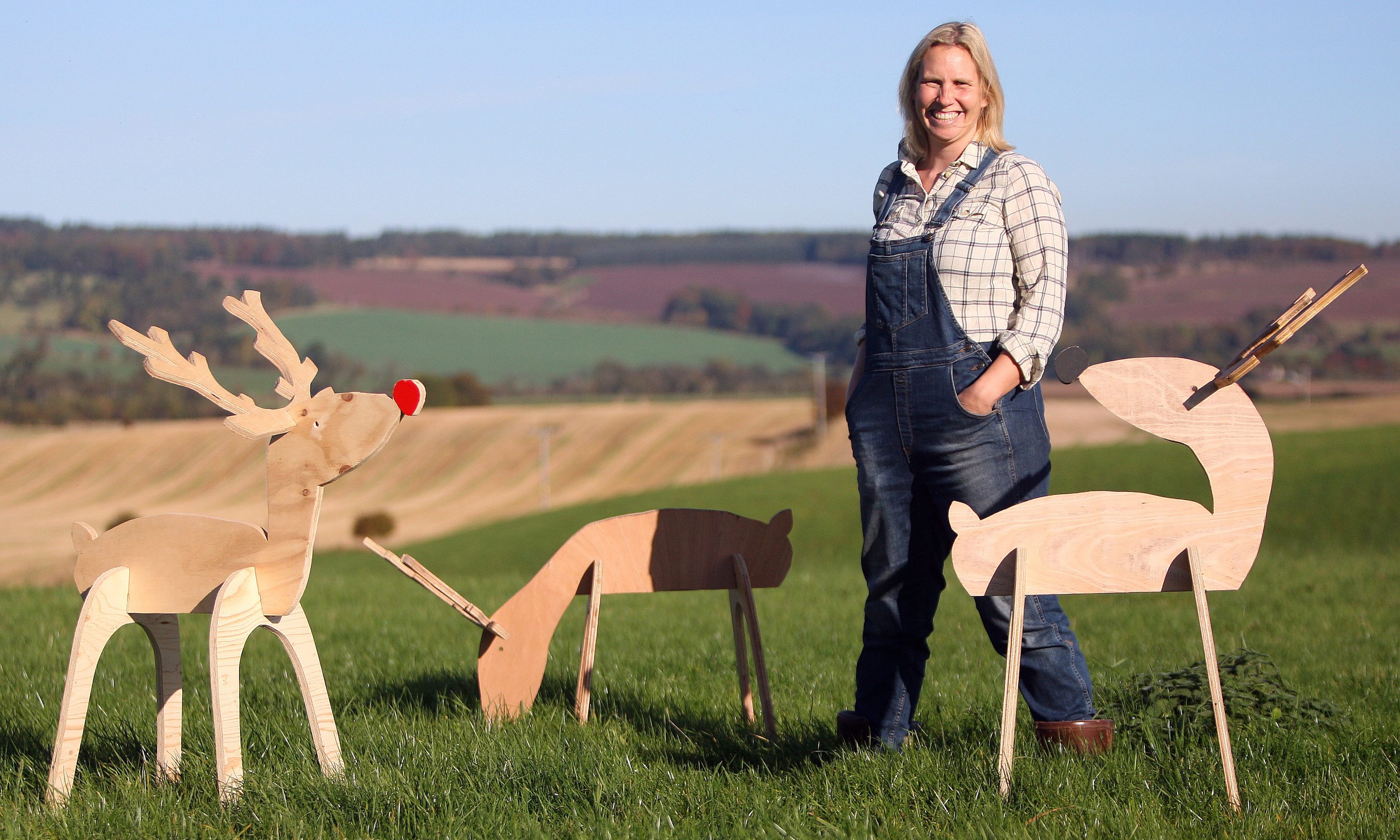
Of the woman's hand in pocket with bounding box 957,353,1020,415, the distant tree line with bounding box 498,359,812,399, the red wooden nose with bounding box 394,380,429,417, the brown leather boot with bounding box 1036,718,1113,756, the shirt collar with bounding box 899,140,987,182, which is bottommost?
the distant tree line with bounding box 498,359,812,399

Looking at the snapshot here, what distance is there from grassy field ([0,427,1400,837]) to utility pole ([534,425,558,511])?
48.4 meters

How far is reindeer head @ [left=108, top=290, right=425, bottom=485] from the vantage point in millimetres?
3537

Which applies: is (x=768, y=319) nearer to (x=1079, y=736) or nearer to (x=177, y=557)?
(x=1079, y=736)

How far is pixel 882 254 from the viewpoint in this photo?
3.79 meters

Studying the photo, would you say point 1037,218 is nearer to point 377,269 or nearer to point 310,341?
point 310,341

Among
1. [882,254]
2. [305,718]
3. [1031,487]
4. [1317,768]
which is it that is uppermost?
[882,254]

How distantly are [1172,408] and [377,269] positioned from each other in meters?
122

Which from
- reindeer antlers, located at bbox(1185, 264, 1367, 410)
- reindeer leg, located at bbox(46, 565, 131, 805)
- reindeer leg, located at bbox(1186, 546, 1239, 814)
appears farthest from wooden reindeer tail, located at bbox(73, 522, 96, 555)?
reindeer antlers, located at bbox(1185, 264, 1367, 410)

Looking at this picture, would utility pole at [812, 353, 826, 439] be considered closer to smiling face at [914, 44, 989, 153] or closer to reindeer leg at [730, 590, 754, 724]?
reindeer leg at [730, 590, 754, 724]

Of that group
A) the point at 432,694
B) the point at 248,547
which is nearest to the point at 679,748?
the point at 432,694

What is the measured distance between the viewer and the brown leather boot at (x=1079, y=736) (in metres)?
3.66

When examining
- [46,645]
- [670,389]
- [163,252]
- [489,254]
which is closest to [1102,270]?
[670,389]

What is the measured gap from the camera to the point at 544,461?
62.2 m

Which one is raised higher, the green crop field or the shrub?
the green crop field
